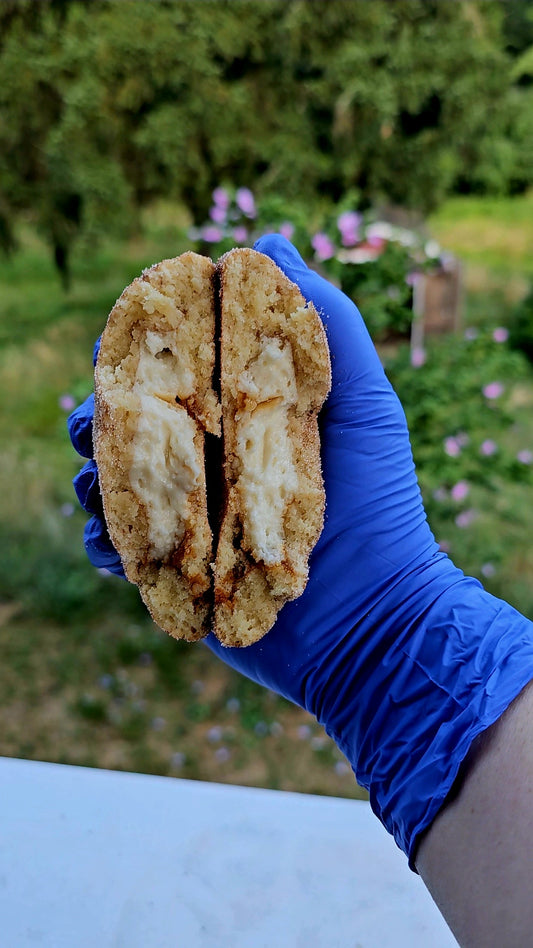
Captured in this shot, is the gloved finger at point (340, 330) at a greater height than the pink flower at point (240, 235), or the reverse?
the gloved finger at point (340, 330)

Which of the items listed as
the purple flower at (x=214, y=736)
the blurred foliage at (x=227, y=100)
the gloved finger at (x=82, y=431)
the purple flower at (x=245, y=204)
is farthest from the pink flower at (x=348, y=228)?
the blurred foliage at (x=227, y=100)

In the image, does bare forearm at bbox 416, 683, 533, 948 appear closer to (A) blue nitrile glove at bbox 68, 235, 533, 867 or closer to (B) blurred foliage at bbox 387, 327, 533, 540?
(A) blue nitrile glove at bbox 68, 235, 533, 867

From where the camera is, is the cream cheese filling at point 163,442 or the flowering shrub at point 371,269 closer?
the cream cheese filling at point 163,442

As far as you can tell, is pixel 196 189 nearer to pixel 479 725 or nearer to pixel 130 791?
pixel 130 791

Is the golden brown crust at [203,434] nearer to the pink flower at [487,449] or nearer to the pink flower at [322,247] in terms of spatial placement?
the pink flower at [322,247]

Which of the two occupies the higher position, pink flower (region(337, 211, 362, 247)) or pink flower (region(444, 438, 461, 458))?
pink flower (region(337, 211, 362, 247))

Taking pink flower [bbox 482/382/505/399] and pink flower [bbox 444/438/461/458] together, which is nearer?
pink flower [bbox 444/438/461/458]

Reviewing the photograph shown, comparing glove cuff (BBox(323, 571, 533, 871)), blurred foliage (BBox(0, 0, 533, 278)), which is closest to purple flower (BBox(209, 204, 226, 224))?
glove cuff (BBox(323, 571, 533, 871))

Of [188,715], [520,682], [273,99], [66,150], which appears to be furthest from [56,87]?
[520,682]
